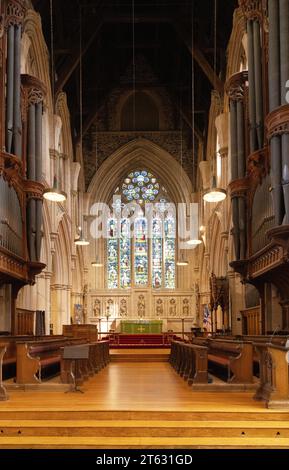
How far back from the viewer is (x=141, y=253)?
101 feet

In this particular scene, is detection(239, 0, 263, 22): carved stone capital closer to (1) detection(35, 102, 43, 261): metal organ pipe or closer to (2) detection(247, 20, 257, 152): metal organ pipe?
(2) detection(247, 20, 257, 152): metal organ pipe

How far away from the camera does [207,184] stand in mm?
25734

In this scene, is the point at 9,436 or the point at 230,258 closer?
the point at 9,436

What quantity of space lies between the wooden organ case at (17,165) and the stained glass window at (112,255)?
14.3 meters

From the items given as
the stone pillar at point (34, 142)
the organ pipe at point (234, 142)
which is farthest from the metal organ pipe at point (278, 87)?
the stone pillar at point (34, 142)

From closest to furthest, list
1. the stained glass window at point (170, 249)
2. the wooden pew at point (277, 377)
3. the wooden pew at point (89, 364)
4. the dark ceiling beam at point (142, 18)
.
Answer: the wooden pew at point (277, 377)
the wooden pew at point (89, 364)
the dark ceiling beam at point (142, 18)
the stained glass window at point (170, 249)

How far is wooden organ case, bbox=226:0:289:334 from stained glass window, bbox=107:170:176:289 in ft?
48.4

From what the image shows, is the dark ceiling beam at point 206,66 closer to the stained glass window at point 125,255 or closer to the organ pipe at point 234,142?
the organ pipe at point 234,142

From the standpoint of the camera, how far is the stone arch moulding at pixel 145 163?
30031 mm

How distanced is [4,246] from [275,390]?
293 inches

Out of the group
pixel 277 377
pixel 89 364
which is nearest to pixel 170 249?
pixel 89 364

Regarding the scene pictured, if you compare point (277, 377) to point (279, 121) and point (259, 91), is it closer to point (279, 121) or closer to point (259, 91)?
point (279, 121)
